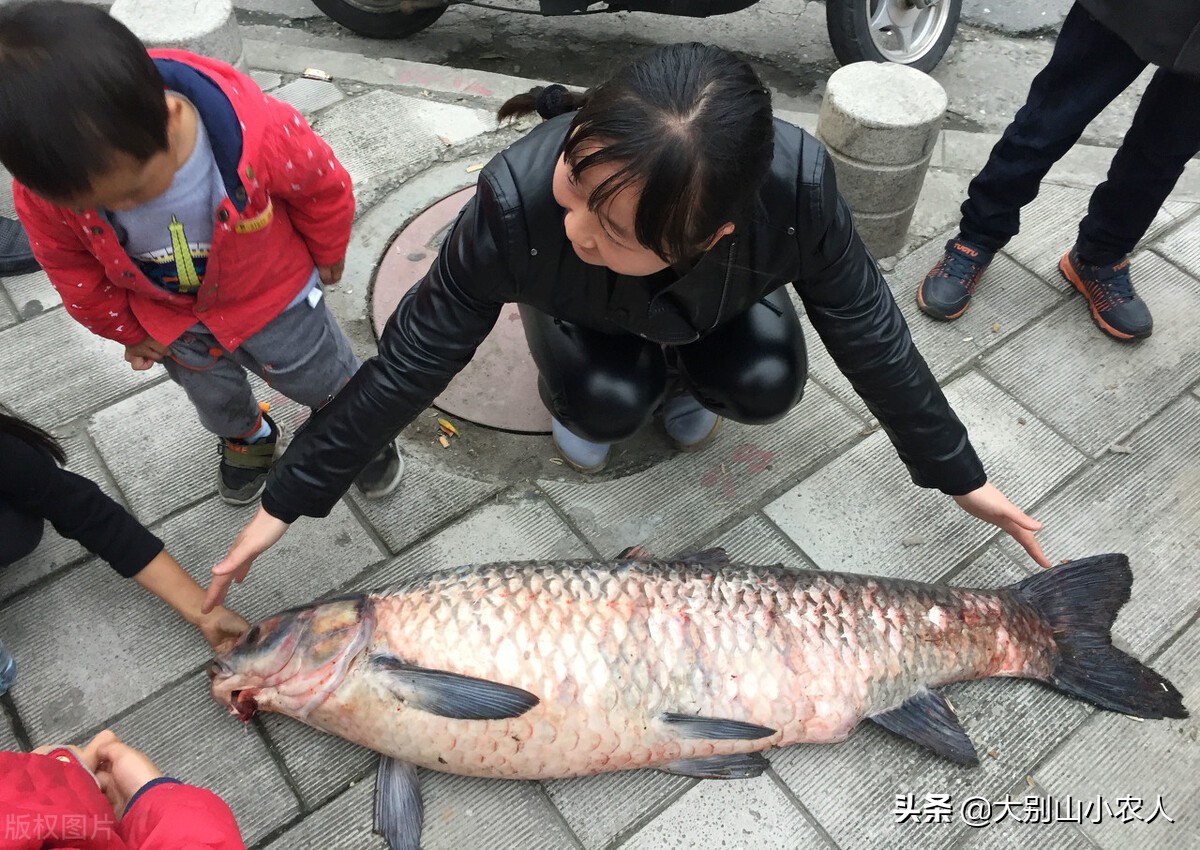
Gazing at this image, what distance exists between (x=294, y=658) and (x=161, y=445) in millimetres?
1115

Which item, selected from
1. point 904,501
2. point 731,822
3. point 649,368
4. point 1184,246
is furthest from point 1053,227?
point 731,822

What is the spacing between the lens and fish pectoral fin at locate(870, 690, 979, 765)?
2.16 metres

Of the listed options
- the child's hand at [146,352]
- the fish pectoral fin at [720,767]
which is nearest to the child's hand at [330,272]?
the child's hand at [146,352]

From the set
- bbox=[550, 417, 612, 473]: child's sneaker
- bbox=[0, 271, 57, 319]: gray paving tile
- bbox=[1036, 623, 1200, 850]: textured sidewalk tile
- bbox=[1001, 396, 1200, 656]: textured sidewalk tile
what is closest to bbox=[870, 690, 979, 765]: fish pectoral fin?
bbox=[1036, 623, 1200, 850]: textured sidewalk tile

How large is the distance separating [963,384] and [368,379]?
2.09m

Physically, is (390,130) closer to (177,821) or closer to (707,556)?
(707,556)

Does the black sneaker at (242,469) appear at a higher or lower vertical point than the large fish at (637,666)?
lower

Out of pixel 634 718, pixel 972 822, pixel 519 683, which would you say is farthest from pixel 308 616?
pixel 972 822

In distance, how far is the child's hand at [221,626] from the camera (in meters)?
2.24

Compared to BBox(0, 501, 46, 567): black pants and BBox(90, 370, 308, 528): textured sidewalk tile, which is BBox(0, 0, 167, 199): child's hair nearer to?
BBox(0, 501, 46, 567): black pants

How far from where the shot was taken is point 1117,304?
123 inches

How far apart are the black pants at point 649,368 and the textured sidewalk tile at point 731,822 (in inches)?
40.2

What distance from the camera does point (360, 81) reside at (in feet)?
13.3

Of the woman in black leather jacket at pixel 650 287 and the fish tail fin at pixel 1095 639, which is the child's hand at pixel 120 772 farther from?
the fish tail fin at pixel 1095 639
